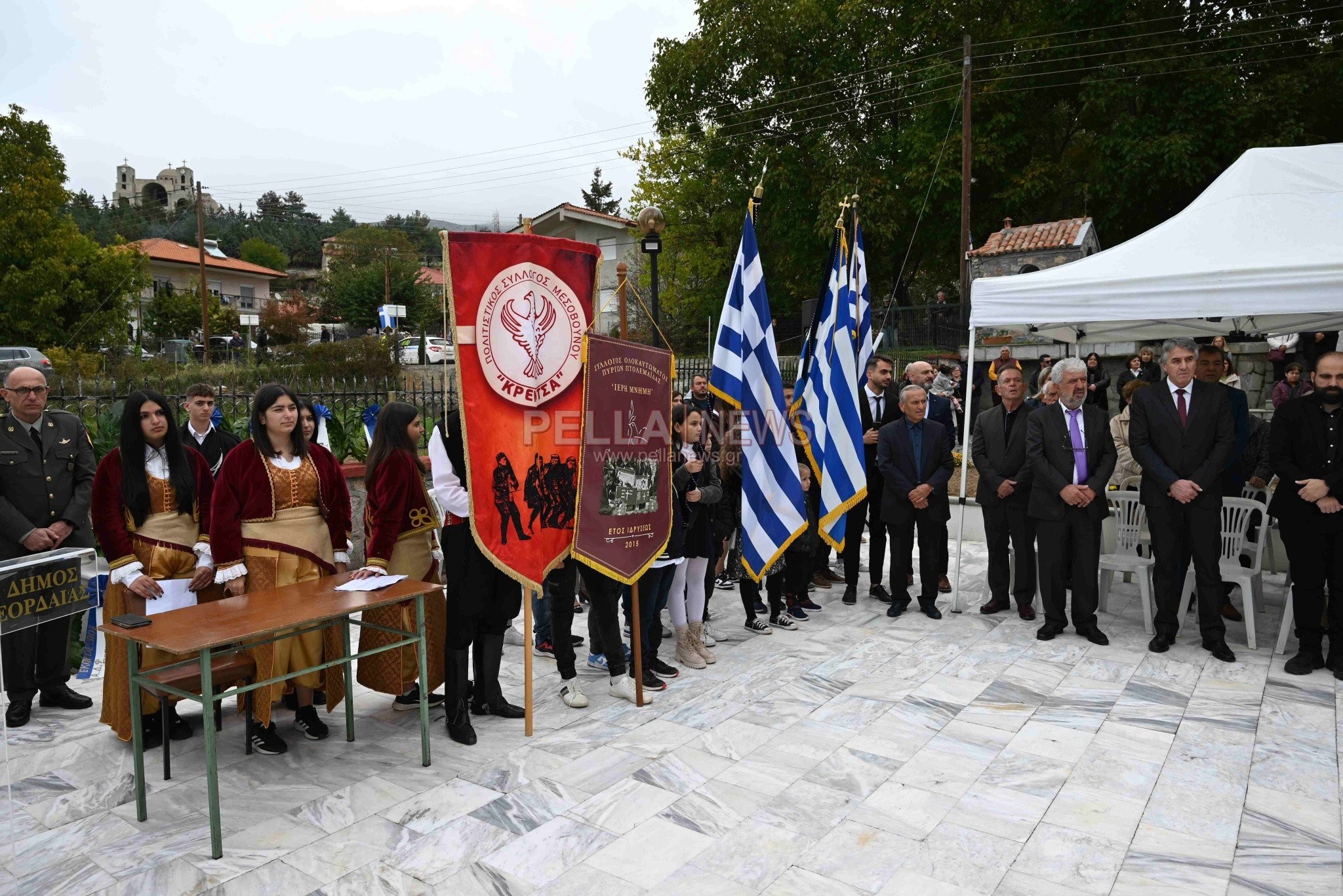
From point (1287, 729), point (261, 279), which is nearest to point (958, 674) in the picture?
point (1287, 729)

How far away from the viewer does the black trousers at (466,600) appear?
4004 mm

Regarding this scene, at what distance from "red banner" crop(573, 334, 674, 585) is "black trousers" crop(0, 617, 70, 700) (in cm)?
274

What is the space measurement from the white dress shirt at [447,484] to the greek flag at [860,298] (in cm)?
378

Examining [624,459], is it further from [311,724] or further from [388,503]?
[311,724]

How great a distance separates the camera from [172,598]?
3971 millimetres

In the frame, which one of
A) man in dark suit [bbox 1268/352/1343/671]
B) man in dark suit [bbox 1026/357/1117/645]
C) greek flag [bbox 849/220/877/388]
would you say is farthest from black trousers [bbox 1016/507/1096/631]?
greek flag [bbox 849/220/877/388]

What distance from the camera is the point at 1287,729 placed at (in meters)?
4.04

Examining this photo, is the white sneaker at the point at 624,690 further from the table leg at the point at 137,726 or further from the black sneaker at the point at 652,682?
the table leg at the point at 137,726

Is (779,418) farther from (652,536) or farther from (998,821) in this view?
(998,821)

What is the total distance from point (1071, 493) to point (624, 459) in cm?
309

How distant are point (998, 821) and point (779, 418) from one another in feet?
9.97

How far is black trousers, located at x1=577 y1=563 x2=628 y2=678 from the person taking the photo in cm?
454

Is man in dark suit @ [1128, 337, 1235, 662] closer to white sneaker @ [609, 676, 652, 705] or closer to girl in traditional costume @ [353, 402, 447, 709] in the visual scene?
white sneaker @ [609, 676, 652, 705]

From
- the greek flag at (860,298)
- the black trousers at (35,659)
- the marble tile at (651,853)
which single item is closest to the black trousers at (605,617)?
the marble tile at (651,853)
